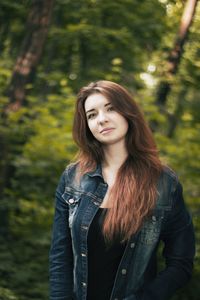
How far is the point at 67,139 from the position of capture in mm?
7742

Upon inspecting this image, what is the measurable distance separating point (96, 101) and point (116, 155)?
334 millimetres

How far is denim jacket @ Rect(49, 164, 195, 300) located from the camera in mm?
2840

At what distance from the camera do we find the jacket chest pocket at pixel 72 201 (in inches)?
115

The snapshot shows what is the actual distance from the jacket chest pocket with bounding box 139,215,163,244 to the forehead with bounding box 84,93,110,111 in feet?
2.25

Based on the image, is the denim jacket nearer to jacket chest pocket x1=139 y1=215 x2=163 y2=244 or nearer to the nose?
jacket chest pocket x1=139 y1=215 x2=163 y2=244

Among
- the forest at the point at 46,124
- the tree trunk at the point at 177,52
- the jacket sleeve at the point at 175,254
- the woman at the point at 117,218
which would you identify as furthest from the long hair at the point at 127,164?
the tree trunk at the point at 177,52

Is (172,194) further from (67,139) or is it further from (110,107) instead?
(67,139)

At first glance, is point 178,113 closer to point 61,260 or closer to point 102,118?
point 102,118

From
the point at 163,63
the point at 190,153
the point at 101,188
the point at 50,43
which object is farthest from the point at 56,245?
the point at 50,43

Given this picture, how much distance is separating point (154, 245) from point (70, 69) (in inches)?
492

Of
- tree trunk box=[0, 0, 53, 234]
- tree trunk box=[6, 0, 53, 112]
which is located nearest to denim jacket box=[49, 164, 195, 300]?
tree trunk box=[0, 0, 53, 234]

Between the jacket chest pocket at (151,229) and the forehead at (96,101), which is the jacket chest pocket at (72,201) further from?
the forehead at (96,101)

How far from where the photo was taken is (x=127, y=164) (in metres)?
3.03

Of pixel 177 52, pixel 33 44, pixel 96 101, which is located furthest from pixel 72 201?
pixel 177 52
